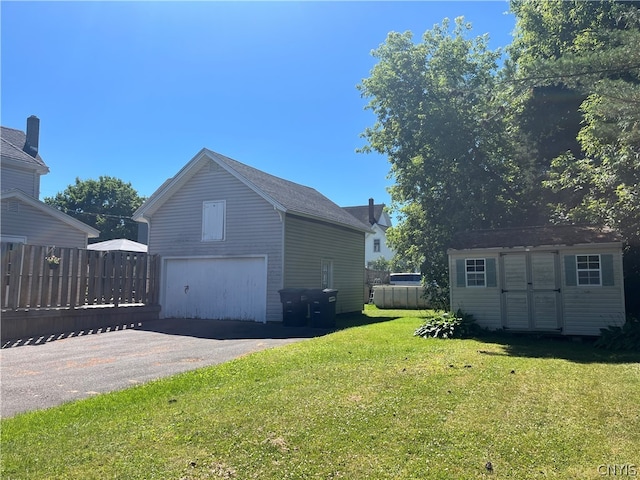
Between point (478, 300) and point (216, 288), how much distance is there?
8.68 meters

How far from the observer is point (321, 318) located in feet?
44.4

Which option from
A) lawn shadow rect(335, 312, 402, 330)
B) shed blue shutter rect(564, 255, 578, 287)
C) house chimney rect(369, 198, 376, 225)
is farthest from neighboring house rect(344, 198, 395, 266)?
shed blue shutter rect(564, 255, 578, 287)

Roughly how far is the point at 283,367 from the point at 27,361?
5.08 m

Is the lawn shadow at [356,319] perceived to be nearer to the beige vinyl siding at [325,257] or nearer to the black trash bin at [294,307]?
the beige vinyl siding at [325,257]

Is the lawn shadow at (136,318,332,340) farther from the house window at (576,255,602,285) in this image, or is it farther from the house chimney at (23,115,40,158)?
the house chimney at (23,115,40,158)

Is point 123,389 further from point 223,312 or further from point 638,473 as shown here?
point 223,312

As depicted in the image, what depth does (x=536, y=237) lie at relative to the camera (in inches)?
461

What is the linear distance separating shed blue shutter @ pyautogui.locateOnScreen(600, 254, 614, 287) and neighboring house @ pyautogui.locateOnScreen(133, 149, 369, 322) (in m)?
8.83

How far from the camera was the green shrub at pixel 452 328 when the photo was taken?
11.3 m

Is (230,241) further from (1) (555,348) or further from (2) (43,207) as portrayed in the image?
(1) (555,348)

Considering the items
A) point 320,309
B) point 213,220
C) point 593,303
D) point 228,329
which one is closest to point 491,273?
point 593,303

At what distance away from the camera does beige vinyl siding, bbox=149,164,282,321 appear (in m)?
14.6

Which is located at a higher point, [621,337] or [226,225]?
[226,225]

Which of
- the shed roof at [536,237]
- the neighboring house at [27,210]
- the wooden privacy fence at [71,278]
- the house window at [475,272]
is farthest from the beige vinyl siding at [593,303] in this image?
the neighboring house at [27,210]
